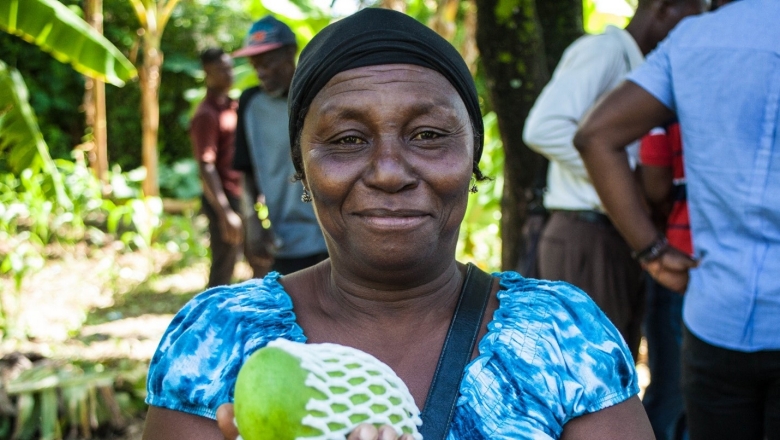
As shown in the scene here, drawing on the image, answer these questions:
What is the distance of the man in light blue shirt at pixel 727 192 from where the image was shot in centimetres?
235

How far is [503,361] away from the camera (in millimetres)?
1689

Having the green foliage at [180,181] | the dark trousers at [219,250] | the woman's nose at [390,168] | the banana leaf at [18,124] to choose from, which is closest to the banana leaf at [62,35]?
the banana leaf at [18,124]

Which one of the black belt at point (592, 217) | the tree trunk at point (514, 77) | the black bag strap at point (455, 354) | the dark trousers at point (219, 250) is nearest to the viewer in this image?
the black bag strap at point (455, 354)

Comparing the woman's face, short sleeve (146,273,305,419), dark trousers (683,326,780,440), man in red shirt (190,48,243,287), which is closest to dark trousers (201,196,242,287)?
man in red shirt (190,48,243,287)

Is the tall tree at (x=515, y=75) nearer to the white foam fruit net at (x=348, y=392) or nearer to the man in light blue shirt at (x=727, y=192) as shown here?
the man in light blue shirt at (x=727, y=192)

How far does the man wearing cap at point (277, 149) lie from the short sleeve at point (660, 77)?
2304 millimetres

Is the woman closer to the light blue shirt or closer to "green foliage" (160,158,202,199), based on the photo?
the light blue shirt

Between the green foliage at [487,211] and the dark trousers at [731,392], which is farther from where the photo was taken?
the green foliage at [487,211]

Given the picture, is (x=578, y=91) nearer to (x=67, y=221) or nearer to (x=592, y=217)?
(x=592, y=217)

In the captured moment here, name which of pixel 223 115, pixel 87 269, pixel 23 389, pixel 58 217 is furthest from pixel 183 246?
pixel 23 389

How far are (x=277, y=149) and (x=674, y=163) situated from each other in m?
2.31

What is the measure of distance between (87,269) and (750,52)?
9246 mm

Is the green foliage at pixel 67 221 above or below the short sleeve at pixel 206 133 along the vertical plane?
below

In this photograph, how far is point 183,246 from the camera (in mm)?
10594
